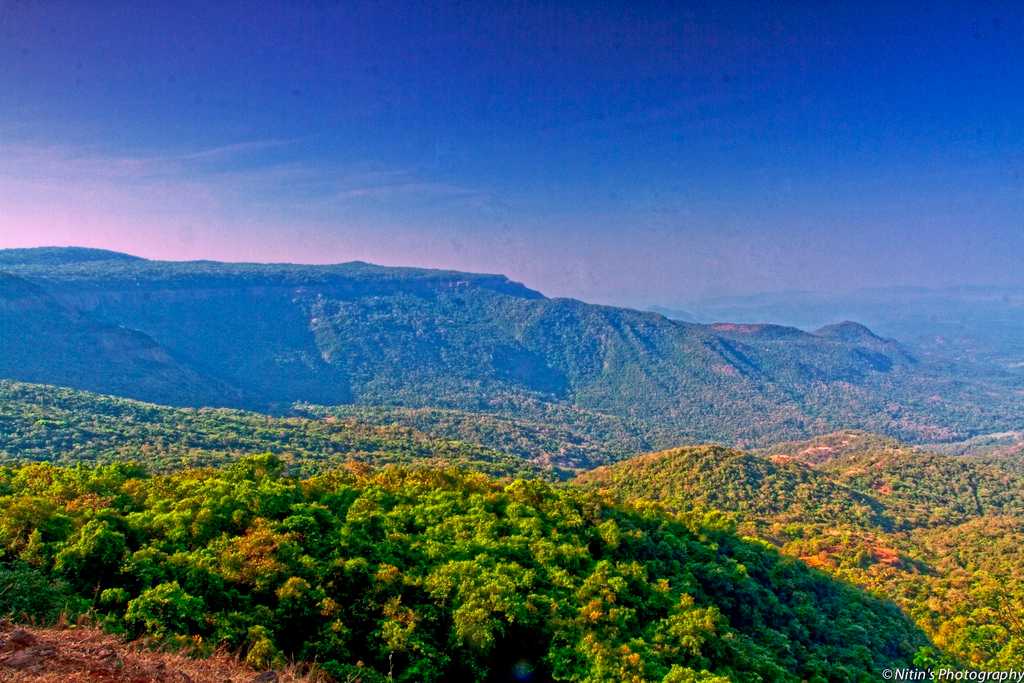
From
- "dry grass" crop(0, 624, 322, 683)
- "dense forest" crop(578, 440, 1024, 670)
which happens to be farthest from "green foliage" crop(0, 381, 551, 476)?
"dry grass" crop(0, 624, 322, 683)

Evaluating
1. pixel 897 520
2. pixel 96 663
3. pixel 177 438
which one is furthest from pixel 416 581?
pixel 177 438

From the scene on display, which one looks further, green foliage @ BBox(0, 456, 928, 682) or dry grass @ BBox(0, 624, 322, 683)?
green foliage @ BBox(0, 456, 928, 682)

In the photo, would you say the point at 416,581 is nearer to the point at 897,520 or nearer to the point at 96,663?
the point at 96,663

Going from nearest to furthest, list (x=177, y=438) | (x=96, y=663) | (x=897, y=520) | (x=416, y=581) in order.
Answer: (x=96, y=663) → (x=416, y=581) → (x=897, y=520) → (x=177, y=438)

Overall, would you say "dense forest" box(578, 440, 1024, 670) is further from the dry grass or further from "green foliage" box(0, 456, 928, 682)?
the dry grass

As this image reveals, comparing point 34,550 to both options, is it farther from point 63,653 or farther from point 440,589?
point 440,589

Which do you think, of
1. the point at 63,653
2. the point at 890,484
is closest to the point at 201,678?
the point at 63,653

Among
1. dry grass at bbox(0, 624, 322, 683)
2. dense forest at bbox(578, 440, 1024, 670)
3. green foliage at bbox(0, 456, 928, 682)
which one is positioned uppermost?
dry grass at bbox(0, 624, 322, 683)

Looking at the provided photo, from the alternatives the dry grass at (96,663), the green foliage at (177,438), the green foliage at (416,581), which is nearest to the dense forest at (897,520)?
the green foliage at (416,581)
